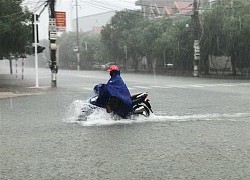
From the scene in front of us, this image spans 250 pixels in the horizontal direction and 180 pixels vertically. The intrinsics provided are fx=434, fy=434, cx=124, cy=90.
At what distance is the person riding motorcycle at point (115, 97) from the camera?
1170 centimetres

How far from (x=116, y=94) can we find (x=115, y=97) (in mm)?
85

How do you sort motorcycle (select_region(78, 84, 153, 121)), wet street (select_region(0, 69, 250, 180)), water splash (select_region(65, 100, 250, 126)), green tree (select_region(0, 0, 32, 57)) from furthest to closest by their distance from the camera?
green tree (select_region(0, 0, 32, 57)) → motorcycle (select_region(78, 84, 153, 121)) → water splash (select_region(65, 100, 250, 126)) → wet street (select_region(0, 69, 250, 180))

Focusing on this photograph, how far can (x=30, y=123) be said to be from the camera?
11.7 meters

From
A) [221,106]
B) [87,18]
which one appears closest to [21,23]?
[221,106]

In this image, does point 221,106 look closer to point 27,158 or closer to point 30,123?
point 30,123

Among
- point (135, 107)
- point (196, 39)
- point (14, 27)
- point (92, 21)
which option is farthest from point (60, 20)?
point (92, 21)

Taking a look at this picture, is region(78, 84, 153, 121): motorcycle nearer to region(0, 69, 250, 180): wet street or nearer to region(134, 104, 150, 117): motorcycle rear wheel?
region(134, 104, 150, 117): motorcycle rear wheel

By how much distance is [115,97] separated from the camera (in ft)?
38.3

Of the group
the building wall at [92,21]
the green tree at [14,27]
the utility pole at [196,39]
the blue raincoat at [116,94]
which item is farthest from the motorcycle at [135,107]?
the building wall at [92,21]

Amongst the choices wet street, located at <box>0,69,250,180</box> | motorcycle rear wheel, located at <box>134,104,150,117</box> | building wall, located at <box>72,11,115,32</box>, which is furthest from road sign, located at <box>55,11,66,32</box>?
building wall, located at <box>72,11,115,32</box>

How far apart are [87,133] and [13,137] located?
5.37ft

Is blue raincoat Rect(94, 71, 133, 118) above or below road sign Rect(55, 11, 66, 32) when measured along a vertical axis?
below

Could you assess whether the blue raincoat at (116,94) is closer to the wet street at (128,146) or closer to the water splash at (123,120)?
the water splash at (123,120)

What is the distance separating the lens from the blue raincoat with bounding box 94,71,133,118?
11.7 m
